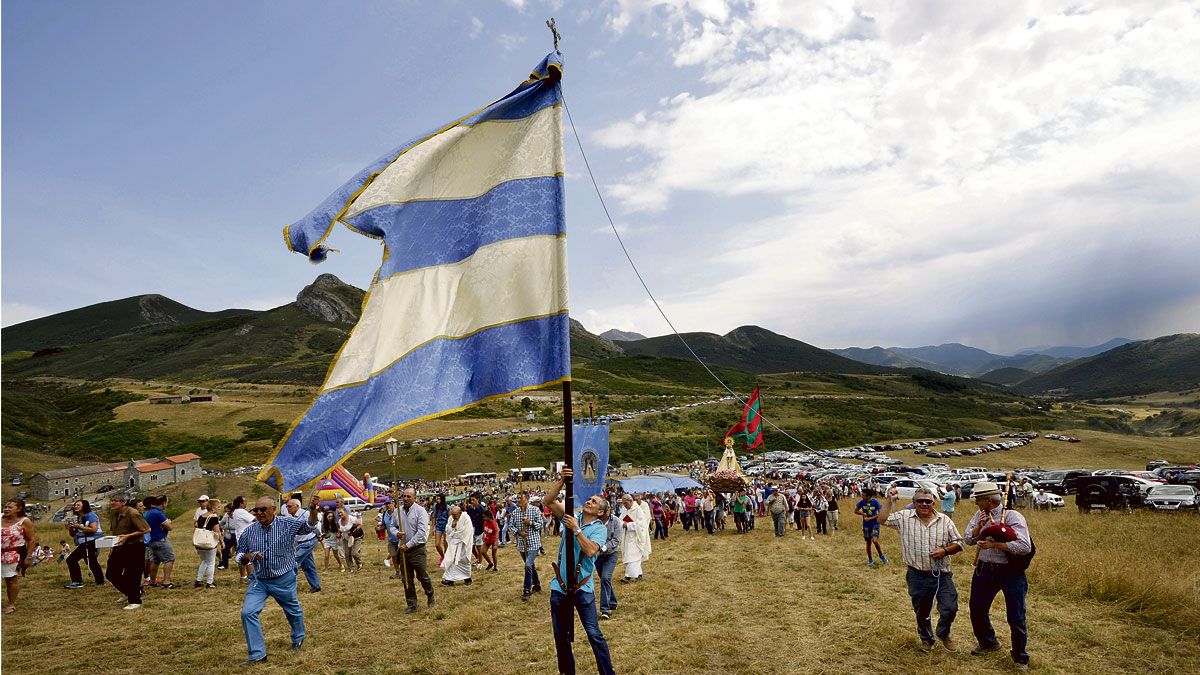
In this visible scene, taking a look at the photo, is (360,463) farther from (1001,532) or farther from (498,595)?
(1001,532)

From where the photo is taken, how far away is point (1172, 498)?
24375 millimetres

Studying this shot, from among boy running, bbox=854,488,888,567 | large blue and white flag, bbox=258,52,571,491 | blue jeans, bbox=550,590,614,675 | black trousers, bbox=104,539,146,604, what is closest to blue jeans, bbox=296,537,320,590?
black trousers, bbox=104,539,146,604

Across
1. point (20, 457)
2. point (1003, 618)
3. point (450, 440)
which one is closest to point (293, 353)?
point (20, 457)

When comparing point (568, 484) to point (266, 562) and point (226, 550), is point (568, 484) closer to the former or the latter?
point (266, 562)

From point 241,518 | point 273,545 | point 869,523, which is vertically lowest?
point 869,523

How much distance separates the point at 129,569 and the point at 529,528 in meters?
7.08

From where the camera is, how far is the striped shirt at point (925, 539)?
7590 millimetres

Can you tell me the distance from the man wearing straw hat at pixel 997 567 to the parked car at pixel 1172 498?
2343 cm

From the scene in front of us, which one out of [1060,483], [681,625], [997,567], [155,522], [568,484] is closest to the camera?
[568,484]

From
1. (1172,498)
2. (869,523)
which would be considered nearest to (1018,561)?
(869,523)

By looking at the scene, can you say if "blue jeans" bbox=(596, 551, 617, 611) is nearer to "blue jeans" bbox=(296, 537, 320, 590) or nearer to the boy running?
"blue jeans" bbox=(296, 537, 320, 590)

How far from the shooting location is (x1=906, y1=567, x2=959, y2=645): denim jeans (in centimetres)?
770

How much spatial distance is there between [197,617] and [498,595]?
199 inches

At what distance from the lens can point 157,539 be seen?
12.4m
